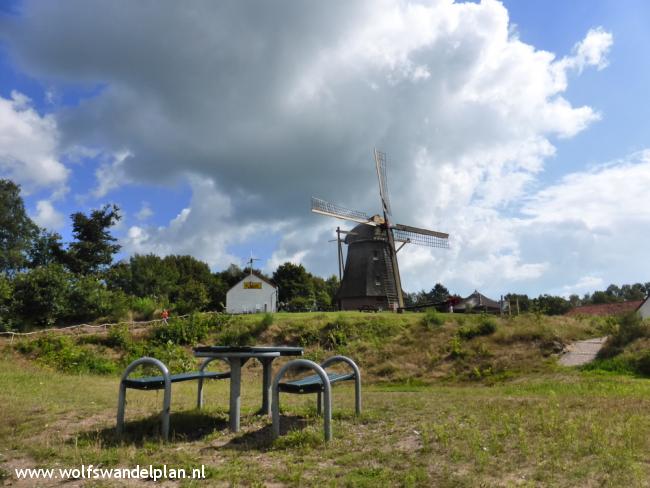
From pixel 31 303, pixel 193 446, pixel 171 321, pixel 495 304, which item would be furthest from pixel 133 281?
pixel 193 446

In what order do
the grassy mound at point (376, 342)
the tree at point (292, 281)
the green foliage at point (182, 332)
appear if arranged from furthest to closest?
the tree at point (292, 281)
the green foliage at point (182, 332)
the grassy mound at point (376, 342)

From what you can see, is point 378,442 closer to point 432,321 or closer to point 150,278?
point 432,321

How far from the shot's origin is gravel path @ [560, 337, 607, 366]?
574 inches

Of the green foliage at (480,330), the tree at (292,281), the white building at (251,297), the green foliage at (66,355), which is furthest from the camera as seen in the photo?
the tree at (292,281)

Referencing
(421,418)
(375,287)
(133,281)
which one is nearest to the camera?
(421,418)

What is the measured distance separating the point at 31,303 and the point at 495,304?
4420 centimetres

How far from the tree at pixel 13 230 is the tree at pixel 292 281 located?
27.8m

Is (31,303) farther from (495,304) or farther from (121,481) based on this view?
(495,304)

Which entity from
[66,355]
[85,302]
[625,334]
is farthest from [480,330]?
[85,302]

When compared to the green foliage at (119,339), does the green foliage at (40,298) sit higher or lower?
higher

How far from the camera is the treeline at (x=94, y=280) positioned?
88.3ft

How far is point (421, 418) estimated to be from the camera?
6242 millimetres

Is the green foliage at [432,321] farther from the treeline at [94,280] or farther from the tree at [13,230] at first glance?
the tree at [13,230]

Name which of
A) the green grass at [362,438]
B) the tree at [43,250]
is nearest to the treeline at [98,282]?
the tree at [43,250]
